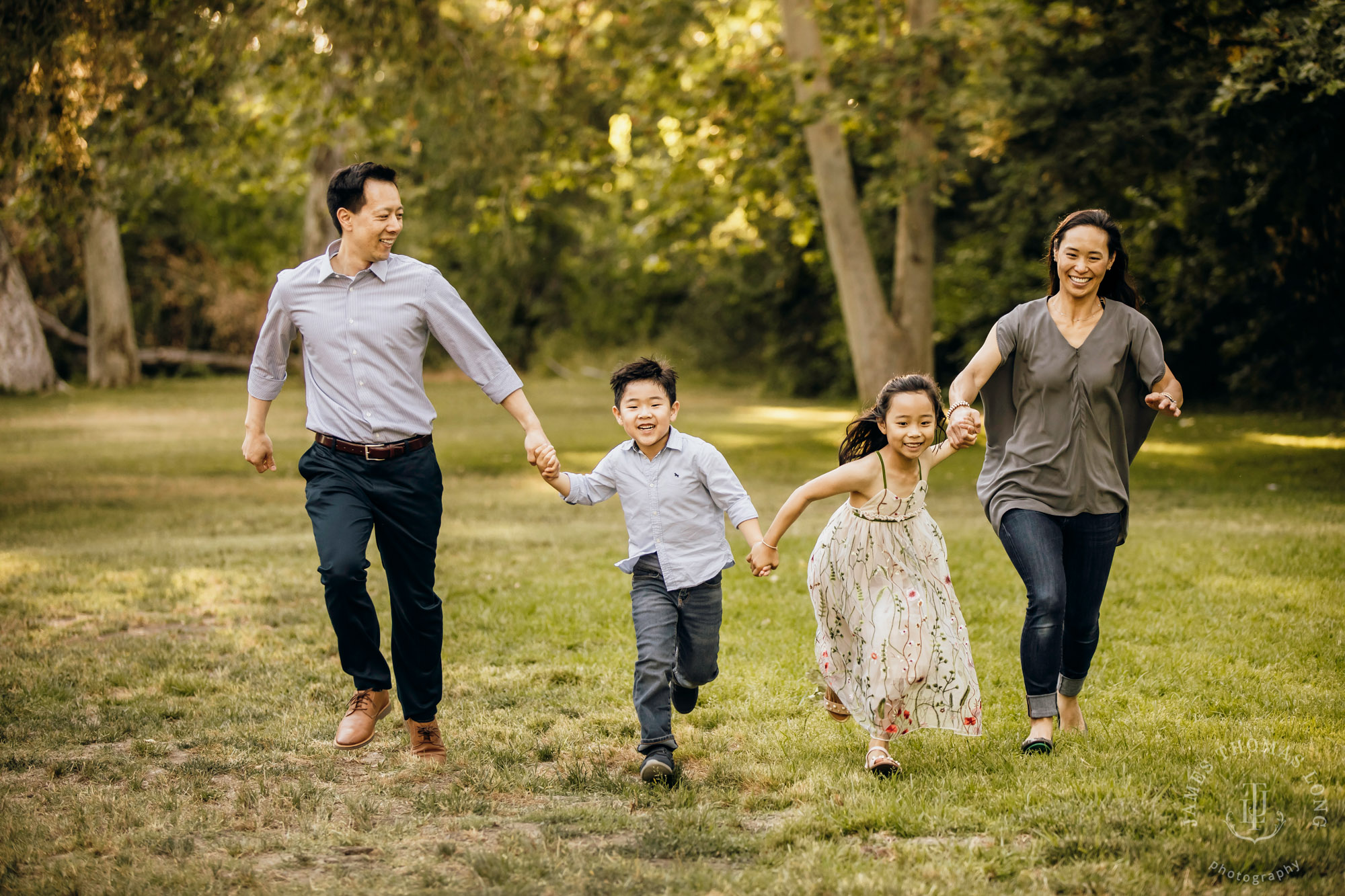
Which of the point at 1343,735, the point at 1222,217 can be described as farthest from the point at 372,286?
the point at 1222,217

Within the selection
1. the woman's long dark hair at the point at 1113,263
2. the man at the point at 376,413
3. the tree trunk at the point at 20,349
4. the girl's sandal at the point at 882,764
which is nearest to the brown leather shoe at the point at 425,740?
the man at the point at 376,413

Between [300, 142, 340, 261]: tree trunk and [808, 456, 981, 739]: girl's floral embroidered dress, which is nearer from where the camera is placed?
[808, 456, 981, 739]: girl's floral embroidered dress

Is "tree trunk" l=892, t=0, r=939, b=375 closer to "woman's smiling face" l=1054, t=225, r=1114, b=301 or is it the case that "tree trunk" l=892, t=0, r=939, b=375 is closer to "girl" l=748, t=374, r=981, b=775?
"woman's smiling face" l=1054, t=225, r=1114, b=301

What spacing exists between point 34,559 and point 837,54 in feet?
37.8

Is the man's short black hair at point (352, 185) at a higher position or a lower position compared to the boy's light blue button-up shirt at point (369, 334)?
higher

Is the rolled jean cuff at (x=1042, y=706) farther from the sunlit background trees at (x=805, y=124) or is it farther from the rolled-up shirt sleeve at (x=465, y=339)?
the sunlit background trees at (x=805, y=124)

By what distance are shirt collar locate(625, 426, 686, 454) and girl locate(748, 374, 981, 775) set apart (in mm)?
484

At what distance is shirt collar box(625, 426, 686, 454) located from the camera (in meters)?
4.90

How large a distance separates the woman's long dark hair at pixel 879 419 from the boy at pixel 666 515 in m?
0.50

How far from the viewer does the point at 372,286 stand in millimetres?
5016

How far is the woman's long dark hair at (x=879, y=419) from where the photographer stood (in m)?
4.79

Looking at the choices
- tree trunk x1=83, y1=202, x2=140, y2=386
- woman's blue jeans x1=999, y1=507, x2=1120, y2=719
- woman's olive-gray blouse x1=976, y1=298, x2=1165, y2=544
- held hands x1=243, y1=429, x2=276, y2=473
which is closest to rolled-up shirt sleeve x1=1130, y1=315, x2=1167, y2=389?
woman's olive-gray blouse x1=976, y1=298, x2=1165, y2=544

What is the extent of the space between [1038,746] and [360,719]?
2.77m

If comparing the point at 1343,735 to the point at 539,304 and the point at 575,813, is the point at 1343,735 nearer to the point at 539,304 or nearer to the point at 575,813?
the point at 575,813
